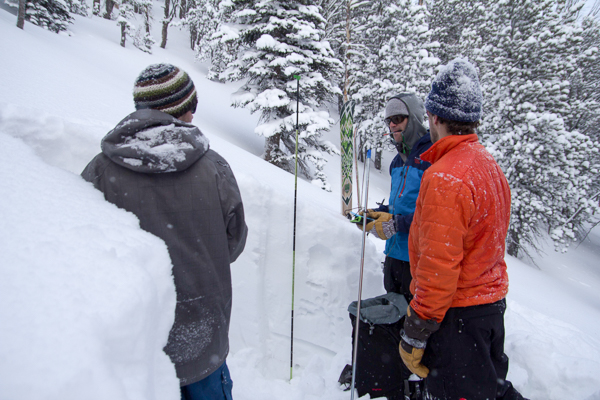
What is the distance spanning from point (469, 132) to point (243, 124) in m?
13.5

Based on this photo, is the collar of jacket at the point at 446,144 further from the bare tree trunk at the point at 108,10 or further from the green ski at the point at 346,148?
the bare tree trunk at the point at 108,10

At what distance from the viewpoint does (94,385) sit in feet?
2.10

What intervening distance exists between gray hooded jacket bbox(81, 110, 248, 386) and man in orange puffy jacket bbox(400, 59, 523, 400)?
1.00 meters

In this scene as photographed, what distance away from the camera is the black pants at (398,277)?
2551 millimetres

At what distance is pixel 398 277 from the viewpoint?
8.69 ft

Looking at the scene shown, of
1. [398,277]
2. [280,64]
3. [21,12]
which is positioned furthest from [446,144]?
[21,12]

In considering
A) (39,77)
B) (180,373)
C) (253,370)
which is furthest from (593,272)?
(39,77)

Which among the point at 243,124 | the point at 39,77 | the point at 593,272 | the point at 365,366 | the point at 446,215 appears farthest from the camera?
the point at 593,272

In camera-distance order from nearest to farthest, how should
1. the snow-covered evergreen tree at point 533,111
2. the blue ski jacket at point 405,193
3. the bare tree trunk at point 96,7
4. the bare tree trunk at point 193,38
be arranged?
the blue ski jacket at point 405,193, the snow-covered evergreen tree at point 533,111, the bare tree trunk at point 193,38, the bare tree trunk at point 96,7

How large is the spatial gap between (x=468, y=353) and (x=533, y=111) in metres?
13.6

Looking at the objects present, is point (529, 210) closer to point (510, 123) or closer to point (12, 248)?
point (510, 123)

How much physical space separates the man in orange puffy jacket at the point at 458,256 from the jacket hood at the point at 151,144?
119cm

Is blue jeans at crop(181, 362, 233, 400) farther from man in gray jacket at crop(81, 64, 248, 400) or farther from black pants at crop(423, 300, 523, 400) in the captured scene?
black pants at crop(423, 300, 523, 400)

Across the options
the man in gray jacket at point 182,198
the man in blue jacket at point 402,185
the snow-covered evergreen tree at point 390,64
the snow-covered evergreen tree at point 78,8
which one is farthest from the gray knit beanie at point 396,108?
the snow-covered evergreen tree at point 78,8
